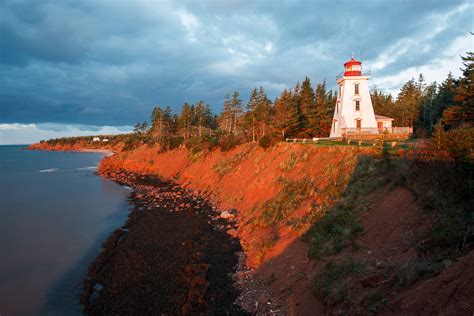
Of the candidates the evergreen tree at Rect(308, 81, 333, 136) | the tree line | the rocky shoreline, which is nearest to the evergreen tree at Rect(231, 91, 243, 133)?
the tree line

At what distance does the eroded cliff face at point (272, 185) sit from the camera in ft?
52.0

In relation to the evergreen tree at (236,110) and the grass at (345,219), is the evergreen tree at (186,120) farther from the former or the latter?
the grass at (345,219)

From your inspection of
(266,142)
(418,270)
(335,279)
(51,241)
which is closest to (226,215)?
(266,142)

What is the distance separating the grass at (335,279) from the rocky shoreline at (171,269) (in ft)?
10.7

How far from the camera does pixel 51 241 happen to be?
21.0 m

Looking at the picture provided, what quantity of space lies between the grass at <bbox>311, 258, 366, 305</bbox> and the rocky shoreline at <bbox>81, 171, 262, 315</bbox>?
3276mm

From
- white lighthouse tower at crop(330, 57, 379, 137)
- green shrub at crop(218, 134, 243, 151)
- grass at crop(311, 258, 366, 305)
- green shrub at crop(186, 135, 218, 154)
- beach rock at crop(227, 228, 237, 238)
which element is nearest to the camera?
grass at crop(311, 258, 366, 305)

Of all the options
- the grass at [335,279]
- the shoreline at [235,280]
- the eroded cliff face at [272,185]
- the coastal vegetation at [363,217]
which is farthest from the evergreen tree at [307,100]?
the grass at [335,279]

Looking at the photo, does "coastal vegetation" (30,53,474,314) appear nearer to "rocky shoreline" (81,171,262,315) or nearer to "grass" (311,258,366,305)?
"grass" (311,258,366,305)

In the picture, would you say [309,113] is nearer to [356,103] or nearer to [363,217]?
[356,103]

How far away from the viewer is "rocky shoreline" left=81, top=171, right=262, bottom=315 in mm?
11781

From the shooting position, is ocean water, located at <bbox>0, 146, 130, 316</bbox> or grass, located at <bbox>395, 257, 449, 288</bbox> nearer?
grass, located at <bbox>395, 257, 449, 288</bbox>

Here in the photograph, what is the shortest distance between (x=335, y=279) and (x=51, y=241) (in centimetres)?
2176

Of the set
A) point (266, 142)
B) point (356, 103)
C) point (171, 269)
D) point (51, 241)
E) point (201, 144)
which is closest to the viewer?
point (171, 269)
